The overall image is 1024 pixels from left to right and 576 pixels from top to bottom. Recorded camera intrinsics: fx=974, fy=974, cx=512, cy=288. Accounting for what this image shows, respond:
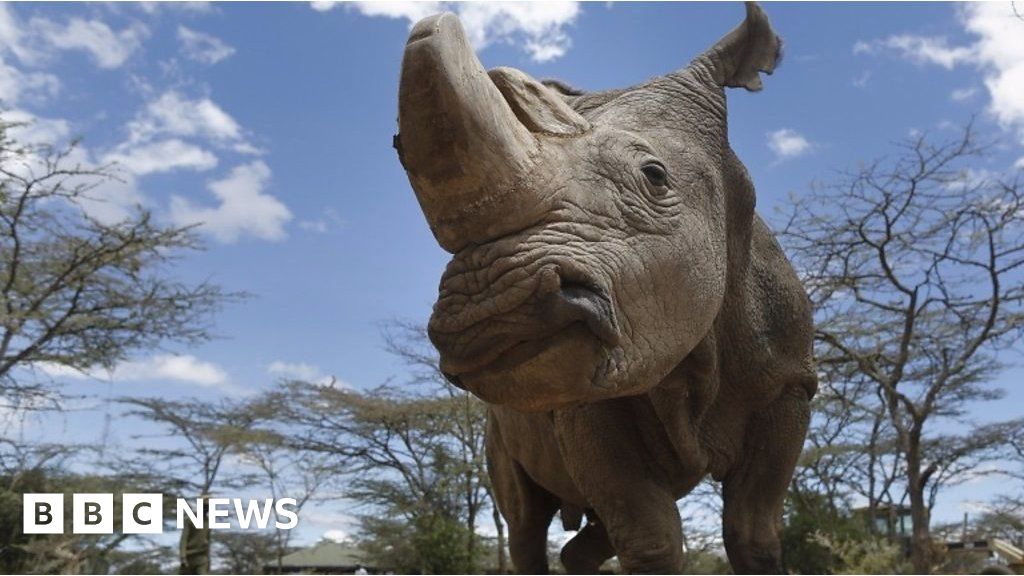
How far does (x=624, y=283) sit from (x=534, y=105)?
1.57ft

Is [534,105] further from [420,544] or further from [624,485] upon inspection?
[420,544]

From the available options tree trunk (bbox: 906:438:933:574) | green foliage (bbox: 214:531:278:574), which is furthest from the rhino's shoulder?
green foliage (bbox: 214:531:278:574)

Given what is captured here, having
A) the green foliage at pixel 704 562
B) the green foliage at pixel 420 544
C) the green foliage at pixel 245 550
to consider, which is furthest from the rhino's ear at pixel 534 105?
the green foliage at pixel 245 550

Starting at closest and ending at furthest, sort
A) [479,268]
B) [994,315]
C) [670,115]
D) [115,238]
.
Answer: [479,268] < [670,115] < [994,315] < [115,238]

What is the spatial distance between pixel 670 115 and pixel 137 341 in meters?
18.0

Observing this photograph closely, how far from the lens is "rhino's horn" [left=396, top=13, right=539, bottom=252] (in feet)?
6.34

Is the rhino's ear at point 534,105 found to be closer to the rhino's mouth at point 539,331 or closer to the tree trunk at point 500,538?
the rhino's mouth at point 539,331

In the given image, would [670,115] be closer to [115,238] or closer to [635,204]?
[635,204]

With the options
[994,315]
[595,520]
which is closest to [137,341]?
[994,315]

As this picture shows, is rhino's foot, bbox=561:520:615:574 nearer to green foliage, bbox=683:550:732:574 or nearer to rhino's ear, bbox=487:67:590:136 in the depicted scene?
rhino's ear, bbox=487:67:590:136

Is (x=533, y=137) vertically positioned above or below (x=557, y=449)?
above

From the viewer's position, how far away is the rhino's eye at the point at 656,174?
2447mm

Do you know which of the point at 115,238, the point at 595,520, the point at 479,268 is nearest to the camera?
the point at 479,268

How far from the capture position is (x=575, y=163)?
2.29m
